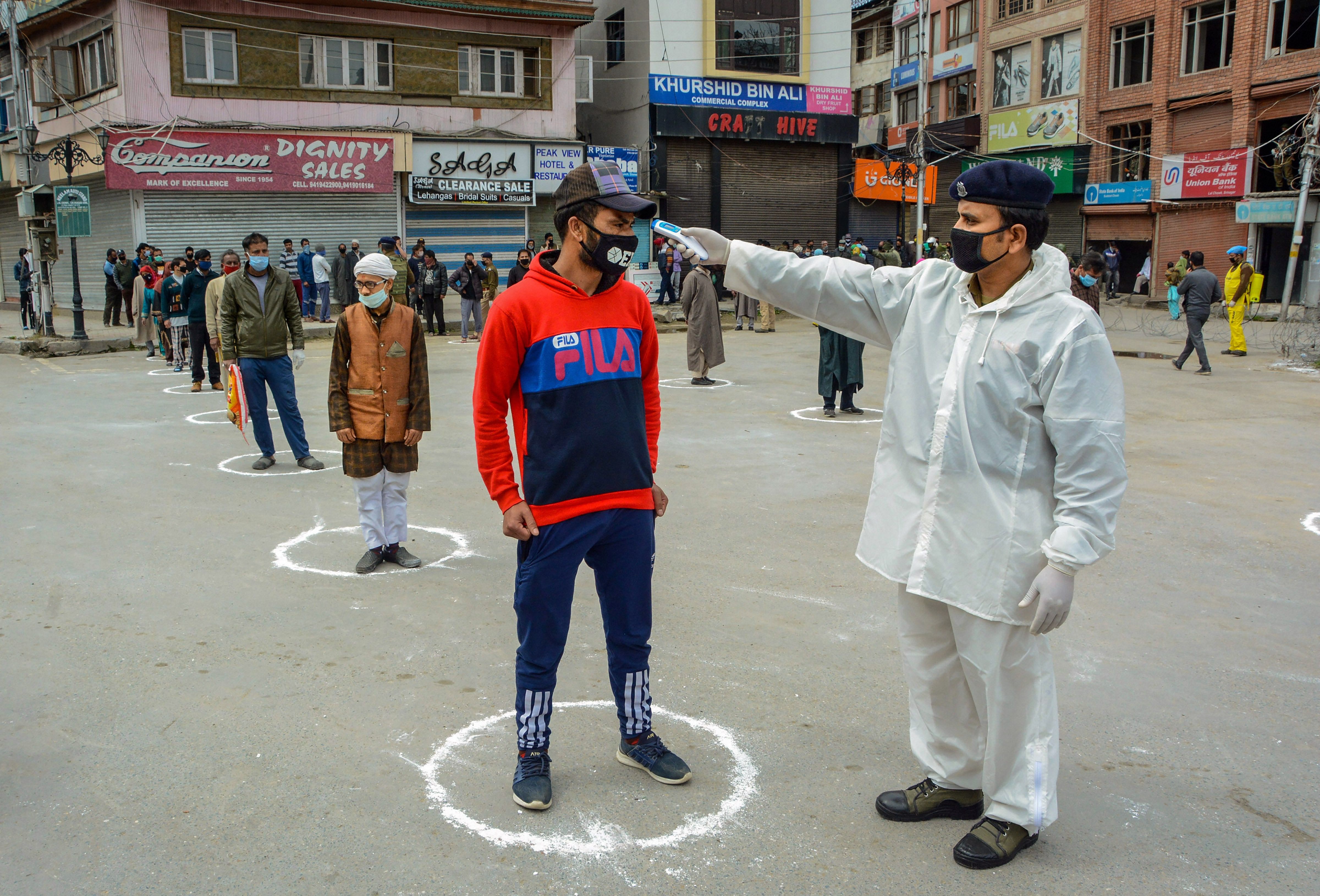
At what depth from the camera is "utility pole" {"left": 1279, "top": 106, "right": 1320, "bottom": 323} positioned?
24.0m

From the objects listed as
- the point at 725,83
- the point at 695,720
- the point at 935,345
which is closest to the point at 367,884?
the point at 695,720

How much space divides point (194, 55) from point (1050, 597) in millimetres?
26422

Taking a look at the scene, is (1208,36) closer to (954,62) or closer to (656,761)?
(954,62)

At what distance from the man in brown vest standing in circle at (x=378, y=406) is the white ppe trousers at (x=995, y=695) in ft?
12.2

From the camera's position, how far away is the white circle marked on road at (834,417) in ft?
37.4

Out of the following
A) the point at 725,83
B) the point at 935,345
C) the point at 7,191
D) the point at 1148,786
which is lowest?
the point at 1148,786

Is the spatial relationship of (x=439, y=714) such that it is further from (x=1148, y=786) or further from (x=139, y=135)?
(x=139, y=135)

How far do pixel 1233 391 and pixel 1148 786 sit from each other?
469 inches

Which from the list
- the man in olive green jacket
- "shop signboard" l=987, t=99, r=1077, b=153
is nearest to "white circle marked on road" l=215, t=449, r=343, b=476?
the man in olive green jacket

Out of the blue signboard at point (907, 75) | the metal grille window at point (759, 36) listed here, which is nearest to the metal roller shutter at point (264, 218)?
the metal grille window at point (759, 36)

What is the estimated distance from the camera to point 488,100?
2767 centimetres

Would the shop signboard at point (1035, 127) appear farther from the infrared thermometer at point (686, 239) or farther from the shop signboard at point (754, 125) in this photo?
the infrared thermometer at point (686, 239)

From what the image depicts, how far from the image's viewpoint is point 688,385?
46.6ft

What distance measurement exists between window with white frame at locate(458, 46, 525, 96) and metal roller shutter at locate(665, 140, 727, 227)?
6151mm
